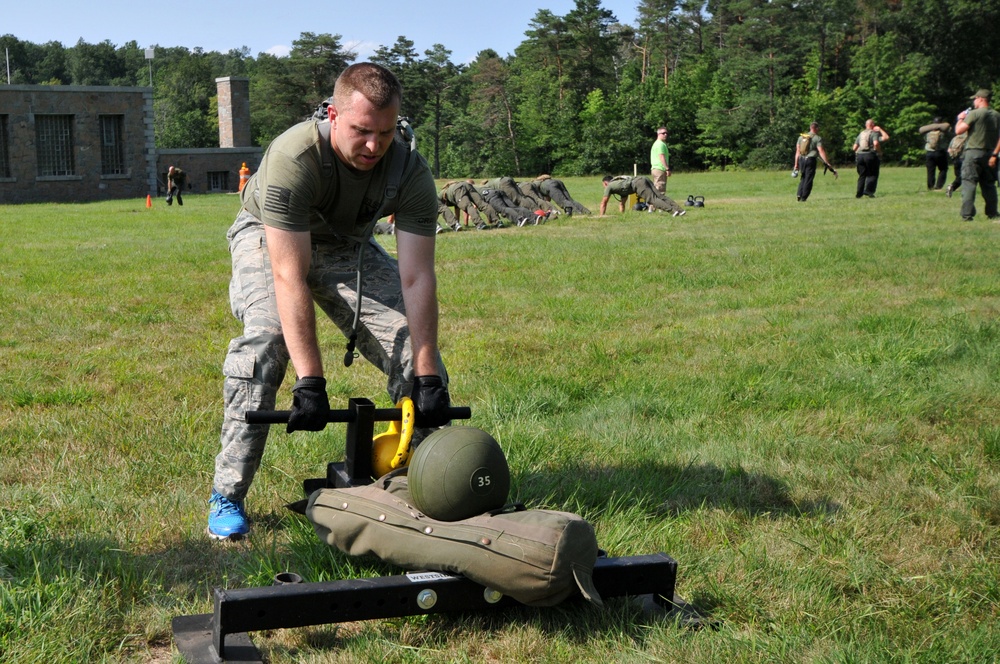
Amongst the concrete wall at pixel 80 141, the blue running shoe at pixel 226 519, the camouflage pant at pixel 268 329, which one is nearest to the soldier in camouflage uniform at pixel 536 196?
the camouflage pant at pixel 268 329

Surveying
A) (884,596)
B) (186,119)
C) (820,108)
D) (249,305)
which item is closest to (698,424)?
(884,596)

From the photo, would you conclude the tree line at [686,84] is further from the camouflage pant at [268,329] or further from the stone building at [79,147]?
the camouflage pant at [268,329]

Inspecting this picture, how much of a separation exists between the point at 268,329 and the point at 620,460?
199 centimetres

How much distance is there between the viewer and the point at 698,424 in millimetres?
5980

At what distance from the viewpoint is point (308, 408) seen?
3605mm

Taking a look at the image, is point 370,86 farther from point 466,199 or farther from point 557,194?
point 557,194

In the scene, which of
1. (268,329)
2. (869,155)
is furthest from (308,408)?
(869,155)

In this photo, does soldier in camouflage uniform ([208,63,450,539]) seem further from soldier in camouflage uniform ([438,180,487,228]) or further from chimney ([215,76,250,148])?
chimney ([215,76,250,148])

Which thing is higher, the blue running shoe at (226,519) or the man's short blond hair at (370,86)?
the man's short blond hair at (370,86)

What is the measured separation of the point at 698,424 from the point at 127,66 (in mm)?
207953

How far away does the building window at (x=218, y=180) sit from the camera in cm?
5947

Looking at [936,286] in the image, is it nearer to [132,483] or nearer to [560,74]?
[132,483]

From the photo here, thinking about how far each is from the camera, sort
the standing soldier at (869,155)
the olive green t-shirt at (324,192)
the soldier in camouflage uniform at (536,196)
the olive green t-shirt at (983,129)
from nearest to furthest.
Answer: the olive green t-shirt at (324,192) < the olive green t-shirt at (983,129) < the soldier in camouflage uniform at (536,196) < the standing soldier at (869,155)

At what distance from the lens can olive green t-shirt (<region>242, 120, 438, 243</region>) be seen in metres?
3.99
